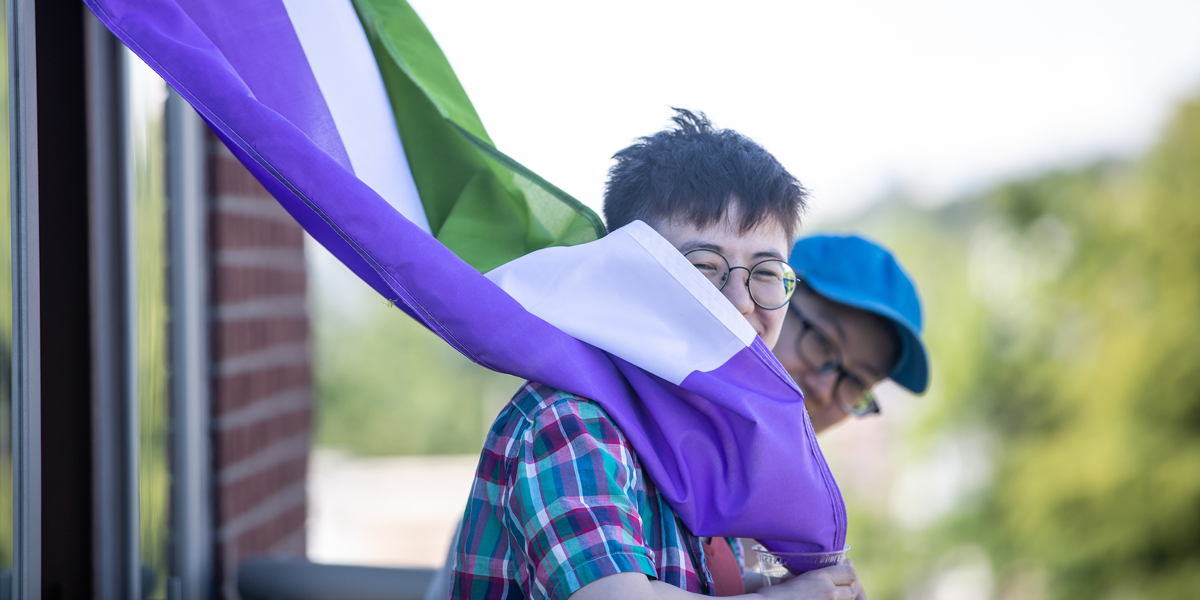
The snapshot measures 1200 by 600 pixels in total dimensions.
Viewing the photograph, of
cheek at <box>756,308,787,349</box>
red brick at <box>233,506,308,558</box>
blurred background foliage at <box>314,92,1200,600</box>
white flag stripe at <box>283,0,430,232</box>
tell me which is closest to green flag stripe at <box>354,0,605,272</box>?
white flag stripe at <box>283,0,430,232</box>

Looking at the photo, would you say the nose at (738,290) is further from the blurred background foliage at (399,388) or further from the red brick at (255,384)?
the blurred background foliage at (399,388)

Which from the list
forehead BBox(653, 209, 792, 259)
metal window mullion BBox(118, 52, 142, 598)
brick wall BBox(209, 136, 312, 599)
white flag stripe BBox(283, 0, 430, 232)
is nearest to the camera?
forehead BBox(653, 209, 792, 259)

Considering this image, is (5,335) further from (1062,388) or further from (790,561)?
(1062,388)

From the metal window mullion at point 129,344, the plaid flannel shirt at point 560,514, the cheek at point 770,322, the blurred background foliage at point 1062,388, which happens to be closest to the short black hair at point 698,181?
the cheek at point 770,322

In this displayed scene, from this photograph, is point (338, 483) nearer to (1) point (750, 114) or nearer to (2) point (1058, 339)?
(2) point (1058, 339)

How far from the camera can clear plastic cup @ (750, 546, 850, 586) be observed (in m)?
0.95

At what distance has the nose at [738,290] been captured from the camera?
39.0 inches

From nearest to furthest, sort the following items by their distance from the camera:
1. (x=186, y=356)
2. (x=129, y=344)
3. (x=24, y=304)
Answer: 1. (x=24, y=304)
2. (x=129, y=344)
3. (x=186, y=356)

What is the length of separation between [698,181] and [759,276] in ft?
0.46

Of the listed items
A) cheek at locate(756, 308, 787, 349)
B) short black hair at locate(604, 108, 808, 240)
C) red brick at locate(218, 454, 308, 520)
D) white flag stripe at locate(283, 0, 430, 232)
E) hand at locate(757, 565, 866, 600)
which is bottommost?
hand at locate(757, 565, 866, 600)

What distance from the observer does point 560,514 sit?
79cm

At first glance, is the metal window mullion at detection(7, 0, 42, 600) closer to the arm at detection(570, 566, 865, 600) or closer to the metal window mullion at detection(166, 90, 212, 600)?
the metal window mullion at detection(166, 90, 212, 600)

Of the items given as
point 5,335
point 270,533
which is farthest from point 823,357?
point 270,533

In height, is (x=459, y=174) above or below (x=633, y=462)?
above
